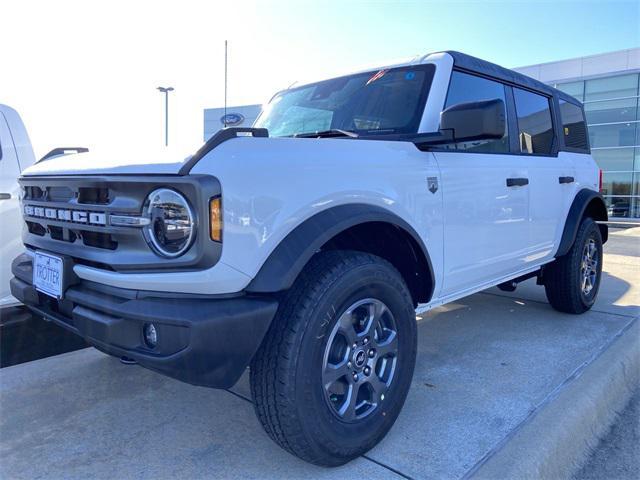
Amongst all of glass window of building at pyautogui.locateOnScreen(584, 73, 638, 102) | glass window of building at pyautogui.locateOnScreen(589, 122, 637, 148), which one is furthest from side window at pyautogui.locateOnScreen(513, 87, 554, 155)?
glass window of building at pyautogui.locateOnScreen(584, 73, 638, 102)

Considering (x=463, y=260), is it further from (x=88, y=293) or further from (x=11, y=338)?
(x=11, y=338)

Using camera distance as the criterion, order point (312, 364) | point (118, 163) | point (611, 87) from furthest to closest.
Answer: point (611, 87) < point (118, 163) < point (312, 364)

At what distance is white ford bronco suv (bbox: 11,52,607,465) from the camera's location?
70.1 inches

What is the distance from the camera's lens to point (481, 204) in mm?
2984

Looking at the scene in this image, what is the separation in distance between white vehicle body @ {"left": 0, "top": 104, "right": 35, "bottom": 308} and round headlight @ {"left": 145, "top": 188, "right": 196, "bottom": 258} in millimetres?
2757

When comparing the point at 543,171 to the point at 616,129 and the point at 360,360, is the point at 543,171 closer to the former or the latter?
the point at 360,360

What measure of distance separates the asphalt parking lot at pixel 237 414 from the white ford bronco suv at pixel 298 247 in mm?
256

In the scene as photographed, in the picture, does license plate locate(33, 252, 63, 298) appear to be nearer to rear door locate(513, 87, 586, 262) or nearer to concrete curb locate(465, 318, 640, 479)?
concrete curb locate(465, 318, 640, 479)

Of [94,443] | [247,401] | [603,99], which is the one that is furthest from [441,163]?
[603,99]

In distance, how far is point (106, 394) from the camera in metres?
2.89

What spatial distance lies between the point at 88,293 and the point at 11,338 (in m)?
2.71

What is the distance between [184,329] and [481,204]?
200 cm

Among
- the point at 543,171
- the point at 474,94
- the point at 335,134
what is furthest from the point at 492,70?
the point at 335,134

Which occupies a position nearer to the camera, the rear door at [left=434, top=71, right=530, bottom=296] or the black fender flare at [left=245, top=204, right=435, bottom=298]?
the black fender flare at [left=245, top=204, right=435, bottom=298]
